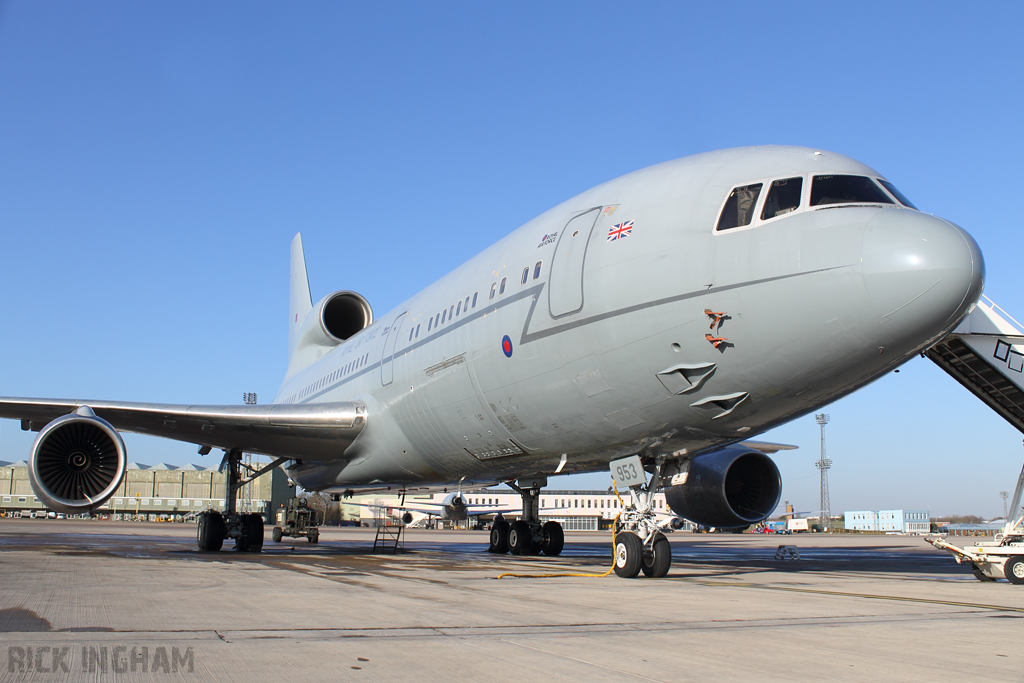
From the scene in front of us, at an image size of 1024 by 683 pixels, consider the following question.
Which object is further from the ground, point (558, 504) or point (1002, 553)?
point (1002, 553)

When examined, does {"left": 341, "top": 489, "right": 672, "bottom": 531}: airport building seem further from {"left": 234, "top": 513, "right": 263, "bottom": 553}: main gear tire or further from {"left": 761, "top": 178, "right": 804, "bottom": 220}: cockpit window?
{"left": 761, "top": 178, "right": 804, "bottom": 220}: cockpit window

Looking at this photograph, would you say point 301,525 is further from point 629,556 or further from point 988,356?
point 988,356

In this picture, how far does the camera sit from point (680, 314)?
847 cm

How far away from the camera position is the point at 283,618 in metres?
5.86

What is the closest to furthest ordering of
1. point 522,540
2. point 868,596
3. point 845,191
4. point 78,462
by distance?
point 845,191, point 868,596, point 78,462, point 522,540

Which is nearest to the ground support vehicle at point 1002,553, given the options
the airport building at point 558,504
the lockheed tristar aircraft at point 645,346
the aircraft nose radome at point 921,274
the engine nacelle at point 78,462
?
the lockheed tristar aircraft at point 645,346

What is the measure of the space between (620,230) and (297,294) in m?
21.2

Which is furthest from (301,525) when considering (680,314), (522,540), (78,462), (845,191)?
(845,191)

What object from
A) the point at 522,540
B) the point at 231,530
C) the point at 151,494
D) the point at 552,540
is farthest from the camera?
the point at 151,494

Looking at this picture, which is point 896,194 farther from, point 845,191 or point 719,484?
point 719,484

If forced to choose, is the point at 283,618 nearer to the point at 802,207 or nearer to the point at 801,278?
the point at 801,278

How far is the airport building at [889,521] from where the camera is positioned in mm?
98062

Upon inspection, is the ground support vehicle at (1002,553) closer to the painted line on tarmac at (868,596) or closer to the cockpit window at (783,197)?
the painted line on tarmac at (868,596)

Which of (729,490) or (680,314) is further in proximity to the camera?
(729,490)
